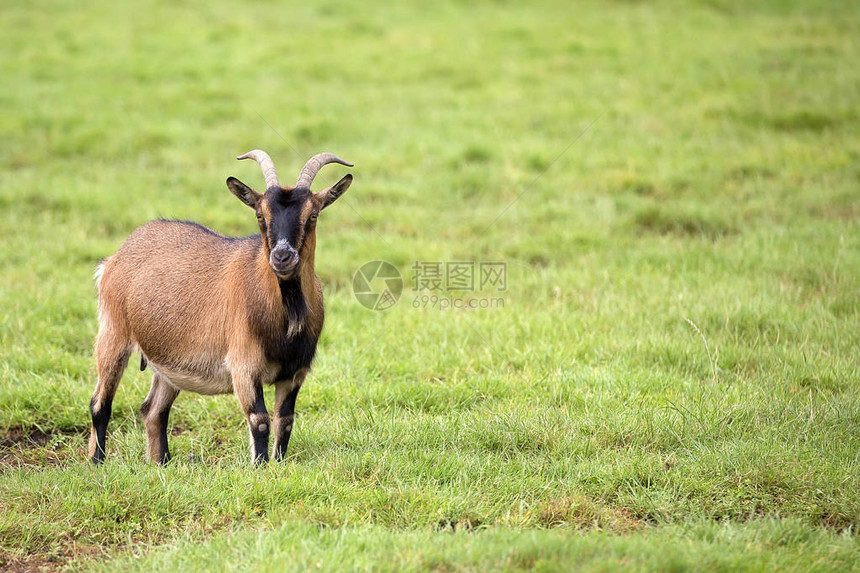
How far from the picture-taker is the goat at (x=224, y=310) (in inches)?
209

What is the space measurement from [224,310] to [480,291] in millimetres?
3580

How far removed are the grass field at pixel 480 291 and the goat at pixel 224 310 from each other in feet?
1.28

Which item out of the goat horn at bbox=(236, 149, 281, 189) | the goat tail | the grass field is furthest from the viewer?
the goat tail

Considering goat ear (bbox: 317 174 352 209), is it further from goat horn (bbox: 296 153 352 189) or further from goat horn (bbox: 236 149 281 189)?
goat horn (bbox: 236 149 281 189)

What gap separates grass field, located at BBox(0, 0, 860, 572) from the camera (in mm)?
4789

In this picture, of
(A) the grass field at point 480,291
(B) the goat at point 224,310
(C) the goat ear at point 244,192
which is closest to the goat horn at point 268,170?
(B) the goat at point 224,310

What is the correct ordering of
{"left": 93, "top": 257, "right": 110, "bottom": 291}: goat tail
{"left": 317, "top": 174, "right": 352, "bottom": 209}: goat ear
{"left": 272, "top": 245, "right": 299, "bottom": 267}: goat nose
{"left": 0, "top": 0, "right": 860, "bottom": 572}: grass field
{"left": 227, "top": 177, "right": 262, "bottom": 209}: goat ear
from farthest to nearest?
{"left": 93, "top": 257, "right": 110, "bottom": 291}: goat tail
{"left": 317, "top": 174, "right": 352, "bottom": 209}: goat ear
{"left": 227, "top": 177, "right": 262, "bottom": 209}: goat ear
{"left": 272, "top": 245, "right": 299, "bottom": 267}: goat nose
{"left": 0, "top": 0, "right": 860, "bottom": 572}: grass field

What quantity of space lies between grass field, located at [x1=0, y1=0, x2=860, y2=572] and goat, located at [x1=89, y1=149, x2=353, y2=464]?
391 mm

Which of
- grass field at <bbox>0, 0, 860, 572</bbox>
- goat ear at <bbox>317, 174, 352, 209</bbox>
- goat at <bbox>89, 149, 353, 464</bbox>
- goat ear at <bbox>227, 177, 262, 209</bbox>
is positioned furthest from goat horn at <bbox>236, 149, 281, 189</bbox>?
grass field at <bbox>0, 0, 860, 572</bbox>

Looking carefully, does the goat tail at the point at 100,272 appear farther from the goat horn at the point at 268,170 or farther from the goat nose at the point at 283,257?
the goat nose at the point at 283,257

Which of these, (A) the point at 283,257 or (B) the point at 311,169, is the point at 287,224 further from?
(B) the point at 311,169

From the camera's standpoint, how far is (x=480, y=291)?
876 centimetres

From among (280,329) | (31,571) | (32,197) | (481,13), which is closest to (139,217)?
(32,197)

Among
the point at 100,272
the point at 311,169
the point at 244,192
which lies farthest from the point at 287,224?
the point at 100,272
